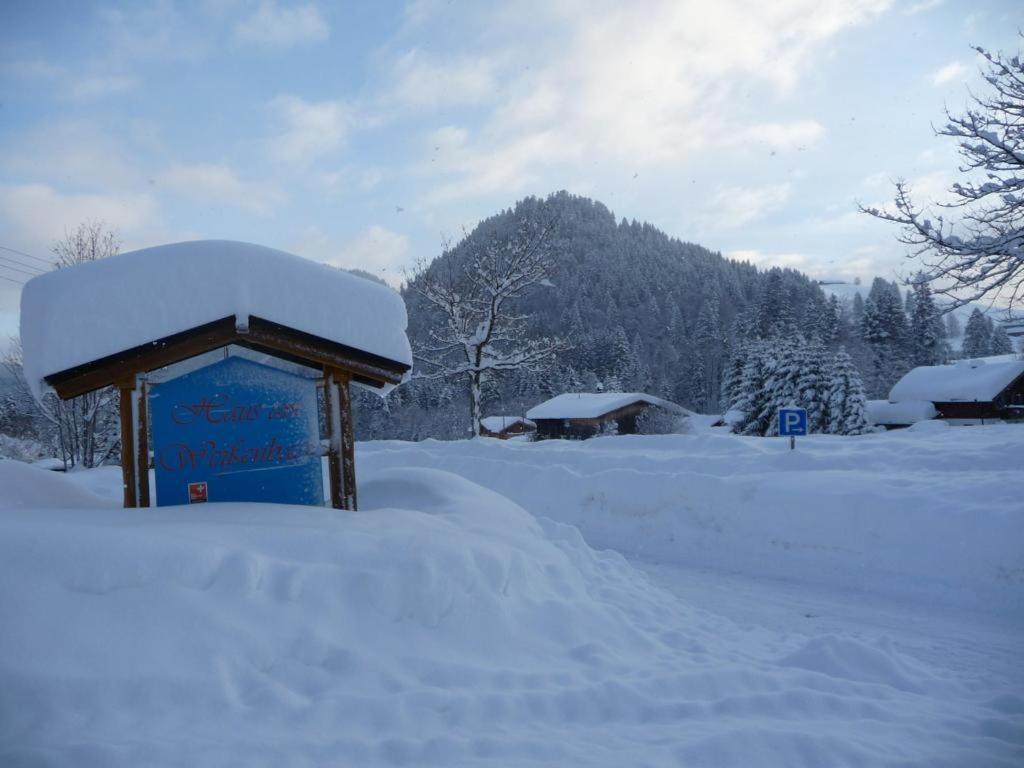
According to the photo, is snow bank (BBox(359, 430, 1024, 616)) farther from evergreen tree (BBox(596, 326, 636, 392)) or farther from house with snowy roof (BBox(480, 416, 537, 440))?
evergreen tree (BBox(596, 326, 636, 392))

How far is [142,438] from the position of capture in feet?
19.0

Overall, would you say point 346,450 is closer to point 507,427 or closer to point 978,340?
point 507,427

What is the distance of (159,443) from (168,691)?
3.20 m

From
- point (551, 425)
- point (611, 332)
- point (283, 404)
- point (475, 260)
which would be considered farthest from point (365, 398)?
point (283, 404)

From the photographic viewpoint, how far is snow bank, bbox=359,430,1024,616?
6992 mm

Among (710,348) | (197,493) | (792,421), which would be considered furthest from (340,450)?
(710,348)

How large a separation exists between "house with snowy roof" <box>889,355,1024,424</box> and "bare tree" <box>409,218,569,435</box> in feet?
97.8

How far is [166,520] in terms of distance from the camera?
190 inches

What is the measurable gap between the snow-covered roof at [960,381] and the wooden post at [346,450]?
42.6 meters

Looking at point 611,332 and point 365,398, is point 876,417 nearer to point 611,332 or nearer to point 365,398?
point 611,332

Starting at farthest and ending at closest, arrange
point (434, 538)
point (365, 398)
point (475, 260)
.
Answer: point (365, 398)
point (475, 260)
point (434, 538)

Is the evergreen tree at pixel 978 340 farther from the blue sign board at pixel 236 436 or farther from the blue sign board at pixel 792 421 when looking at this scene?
the blue sign board at pixel 236 436

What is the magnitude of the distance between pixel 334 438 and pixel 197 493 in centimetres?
139

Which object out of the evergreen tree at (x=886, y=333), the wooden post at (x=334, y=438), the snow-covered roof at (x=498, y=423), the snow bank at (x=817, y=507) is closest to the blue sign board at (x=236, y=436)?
the wooden post at (x=334, y=438)
